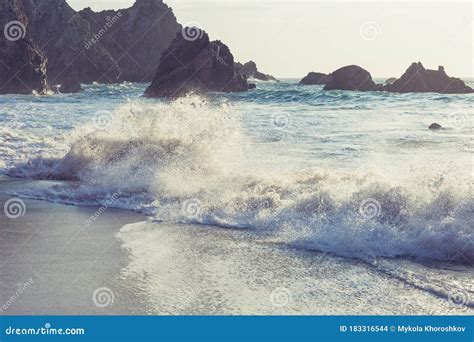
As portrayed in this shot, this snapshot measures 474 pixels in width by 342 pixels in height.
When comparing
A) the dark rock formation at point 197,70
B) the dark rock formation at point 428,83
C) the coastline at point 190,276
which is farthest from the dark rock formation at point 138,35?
the coastline at point 190,276

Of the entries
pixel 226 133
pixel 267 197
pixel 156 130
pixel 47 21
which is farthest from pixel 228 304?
pixel 47 21

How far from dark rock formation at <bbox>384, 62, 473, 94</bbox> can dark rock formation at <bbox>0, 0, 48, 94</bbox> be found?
139 feet

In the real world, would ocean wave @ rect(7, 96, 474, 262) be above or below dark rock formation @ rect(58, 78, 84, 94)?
below

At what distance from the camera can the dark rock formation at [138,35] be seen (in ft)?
465

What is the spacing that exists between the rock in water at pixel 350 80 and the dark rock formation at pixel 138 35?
84206 mm

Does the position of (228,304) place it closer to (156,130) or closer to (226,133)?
(226,133)

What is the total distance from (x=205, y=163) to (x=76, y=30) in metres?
111

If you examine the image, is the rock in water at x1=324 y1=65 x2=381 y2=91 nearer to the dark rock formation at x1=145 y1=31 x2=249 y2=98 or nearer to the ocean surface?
the dark rock formation at x1=145 y1=31 x2=249 y2=98

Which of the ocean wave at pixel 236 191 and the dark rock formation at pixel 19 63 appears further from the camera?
the dark rock formation at pixel 19 63

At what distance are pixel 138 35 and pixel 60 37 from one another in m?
36.0

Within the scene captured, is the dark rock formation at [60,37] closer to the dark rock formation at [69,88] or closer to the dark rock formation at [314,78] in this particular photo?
the dark rock formation at [69,88]

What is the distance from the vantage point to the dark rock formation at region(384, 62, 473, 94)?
183 ft

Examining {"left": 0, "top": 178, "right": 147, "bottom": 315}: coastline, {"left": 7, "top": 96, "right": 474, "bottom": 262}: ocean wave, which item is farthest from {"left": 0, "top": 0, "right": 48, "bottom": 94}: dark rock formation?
{"left": 0, "top": 178, "right": 147, "bottom": 315}: coastline
